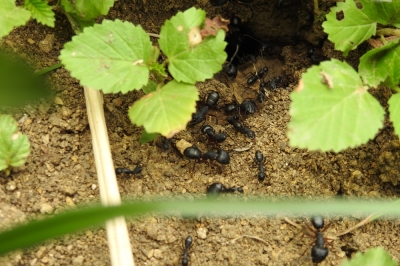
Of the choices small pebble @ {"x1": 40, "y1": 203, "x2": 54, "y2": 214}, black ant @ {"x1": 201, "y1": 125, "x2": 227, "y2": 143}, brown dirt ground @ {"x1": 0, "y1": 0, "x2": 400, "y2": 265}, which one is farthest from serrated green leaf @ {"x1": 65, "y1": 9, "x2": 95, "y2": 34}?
small pebble @ {"x1": 40, "y1": 203, "x2": 54, "y2": 214}

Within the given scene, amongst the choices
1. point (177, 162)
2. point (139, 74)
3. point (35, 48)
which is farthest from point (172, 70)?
point (35, 48)

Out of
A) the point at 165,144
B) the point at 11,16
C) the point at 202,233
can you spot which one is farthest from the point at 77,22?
the point at 202,233

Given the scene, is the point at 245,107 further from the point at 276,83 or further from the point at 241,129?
the point at 276,83

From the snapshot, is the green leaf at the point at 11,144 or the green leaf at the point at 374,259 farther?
the green leaf at the point at 11,144

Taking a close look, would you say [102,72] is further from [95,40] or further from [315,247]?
[315,247]

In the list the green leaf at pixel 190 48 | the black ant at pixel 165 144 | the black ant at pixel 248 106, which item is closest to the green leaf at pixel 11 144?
the black ant at pixel 165 144

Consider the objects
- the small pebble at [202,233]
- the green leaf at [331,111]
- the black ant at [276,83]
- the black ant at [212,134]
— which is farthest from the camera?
the black ant at [276,83]

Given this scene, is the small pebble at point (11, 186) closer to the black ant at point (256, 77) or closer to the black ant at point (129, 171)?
the black ant at point (129, 171)
